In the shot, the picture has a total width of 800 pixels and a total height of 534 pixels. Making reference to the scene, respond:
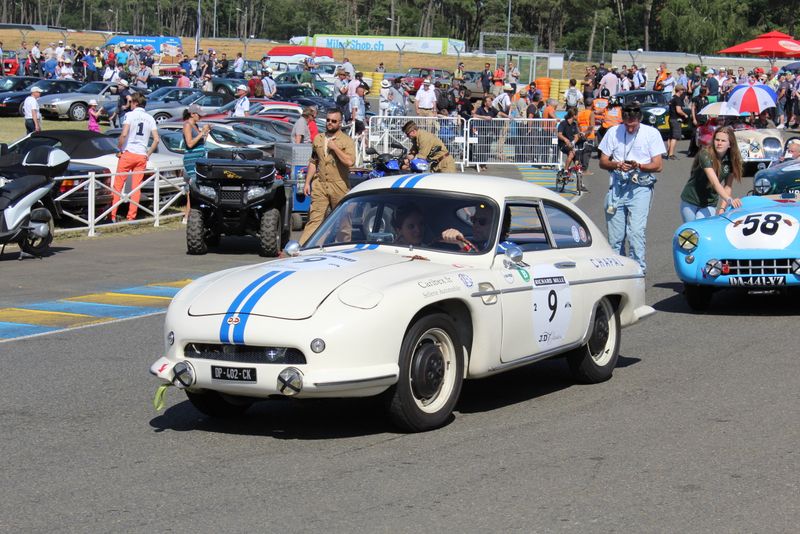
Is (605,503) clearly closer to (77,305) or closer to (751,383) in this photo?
(751,383)

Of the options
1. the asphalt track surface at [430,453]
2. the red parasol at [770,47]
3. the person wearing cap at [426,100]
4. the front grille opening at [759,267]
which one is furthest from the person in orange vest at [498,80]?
the asphalt track surface at [430,453]

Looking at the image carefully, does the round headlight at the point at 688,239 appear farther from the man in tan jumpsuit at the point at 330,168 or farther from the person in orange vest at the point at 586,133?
the person in orange vest at the point at 586,133

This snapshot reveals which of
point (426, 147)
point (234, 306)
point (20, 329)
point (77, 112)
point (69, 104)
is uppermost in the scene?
point (69, 104)

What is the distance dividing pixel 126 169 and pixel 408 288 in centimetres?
1381

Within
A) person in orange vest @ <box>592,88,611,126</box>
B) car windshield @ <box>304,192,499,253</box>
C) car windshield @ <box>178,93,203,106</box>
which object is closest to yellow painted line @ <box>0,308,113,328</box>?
car windshield @ <box>304,192,499,253</box>

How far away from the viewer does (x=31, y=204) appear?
15.4m

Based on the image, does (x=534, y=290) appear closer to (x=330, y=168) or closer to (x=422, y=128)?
(x=330, y=168)

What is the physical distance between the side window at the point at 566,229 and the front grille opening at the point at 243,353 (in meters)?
2.56

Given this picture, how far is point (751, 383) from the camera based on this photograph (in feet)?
27.5

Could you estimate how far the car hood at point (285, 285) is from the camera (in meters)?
6.52

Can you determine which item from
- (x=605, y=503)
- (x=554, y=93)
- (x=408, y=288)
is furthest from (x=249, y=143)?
(x=554, y=93)

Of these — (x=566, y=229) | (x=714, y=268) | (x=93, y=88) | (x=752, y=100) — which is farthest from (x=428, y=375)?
(x=93, y=88)

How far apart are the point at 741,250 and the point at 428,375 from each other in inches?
209

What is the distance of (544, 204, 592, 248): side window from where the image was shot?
27.1 ft
